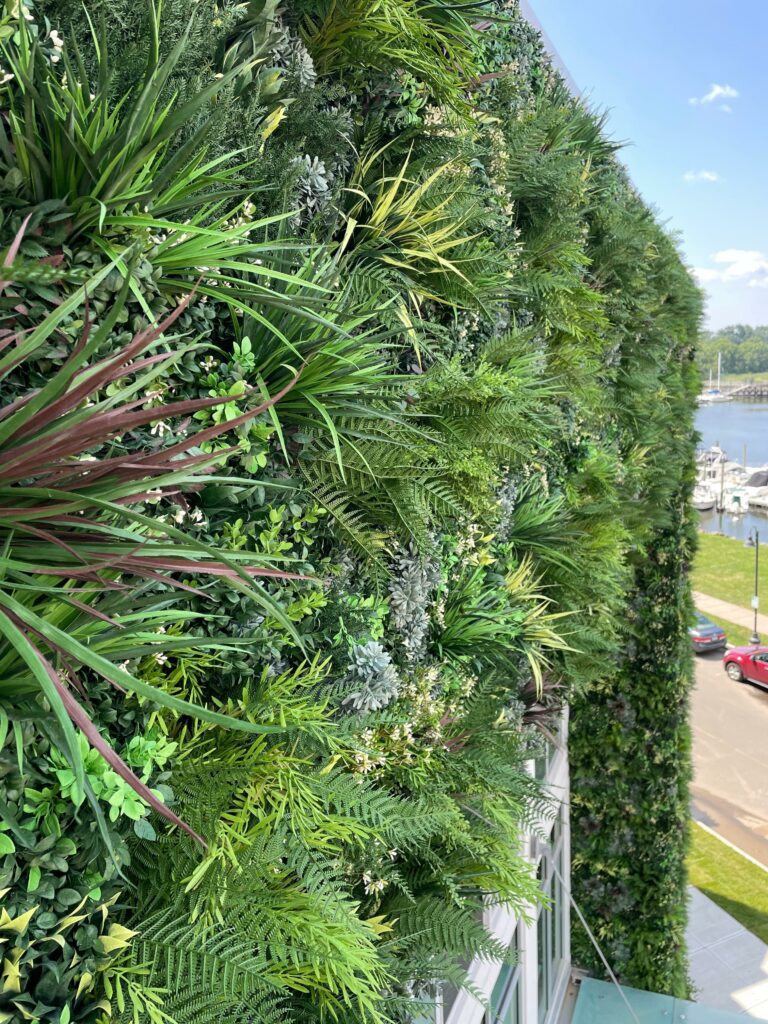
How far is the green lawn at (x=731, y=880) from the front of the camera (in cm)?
738

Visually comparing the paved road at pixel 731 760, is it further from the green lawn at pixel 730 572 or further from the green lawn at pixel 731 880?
the green lawn at pixel 730 572

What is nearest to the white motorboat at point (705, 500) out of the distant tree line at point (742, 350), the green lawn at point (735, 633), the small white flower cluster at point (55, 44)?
the green lawn at point (735, 633)

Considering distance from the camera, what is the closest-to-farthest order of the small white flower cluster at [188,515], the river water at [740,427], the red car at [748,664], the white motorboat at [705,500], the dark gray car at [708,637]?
the small white flower cluster at [188,515], the red car at [748,664], the dark gray car at [708,637], the white motorboat at [705,500], the river water at [740,427]

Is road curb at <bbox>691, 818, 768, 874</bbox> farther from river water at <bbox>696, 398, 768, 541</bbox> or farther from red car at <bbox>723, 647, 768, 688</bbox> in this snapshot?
river water at <bbox>696, 398, 768, 541</bbox>

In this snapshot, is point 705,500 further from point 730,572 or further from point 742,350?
point 742,350

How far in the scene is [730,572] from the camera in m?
22.6

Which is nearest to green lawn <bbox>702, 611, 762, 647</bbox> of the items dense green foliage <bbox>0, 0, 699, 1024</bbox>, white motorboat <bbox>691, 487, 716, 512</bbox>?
white motorboat <bbox>691, 487, 716, 512</bbox>

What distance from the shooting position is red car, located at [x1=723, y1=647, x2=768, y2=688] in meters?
12.3

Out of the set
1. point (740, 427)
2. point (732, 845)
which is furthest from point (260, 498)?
point (740, 427)

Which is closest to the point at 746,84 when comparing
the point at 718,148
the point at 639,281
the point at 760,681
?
the point at 718,148

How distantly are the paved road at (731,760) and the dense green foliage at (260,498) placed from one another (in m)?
7.21

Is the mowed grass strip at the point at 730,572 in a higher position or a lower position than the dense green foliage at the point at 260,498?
lower

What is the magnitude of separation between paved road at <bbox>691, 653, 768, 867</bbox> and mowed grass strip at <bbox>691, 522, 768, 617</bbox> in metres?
7.17

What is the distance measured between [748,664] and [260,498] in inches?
537
